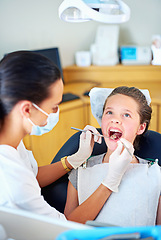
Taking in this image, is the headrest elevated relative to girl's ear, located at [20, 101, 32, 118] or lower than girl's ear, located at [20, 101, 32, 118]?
lower

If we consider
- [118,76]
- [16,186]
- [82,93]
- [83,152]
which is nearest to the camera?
[16,186]

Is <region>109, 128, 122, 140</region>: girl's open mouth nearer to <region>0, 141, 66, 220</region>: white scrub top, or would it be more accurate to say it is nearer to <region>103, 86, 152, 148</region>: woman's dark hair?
<region>103, 86, 152, 148</region>: woman's dark hair

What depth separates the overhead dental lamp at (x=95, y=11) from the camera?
1.18 metres

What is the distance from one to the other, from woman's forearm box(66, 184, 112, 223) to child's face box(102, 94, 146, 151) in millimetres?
250

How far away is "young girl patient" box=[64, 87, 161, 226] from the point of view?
3.96ft

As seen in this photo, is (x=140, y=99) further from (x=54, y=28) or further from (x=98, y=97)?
(x=54, y=28)

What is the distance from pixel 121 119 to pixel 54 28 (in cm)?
186

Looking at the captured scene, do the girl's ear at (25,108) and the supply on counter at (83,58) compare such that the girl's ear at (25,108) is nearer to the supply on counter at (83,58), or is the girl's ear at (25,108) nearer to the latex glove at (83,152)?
the latex glove at (83,152)

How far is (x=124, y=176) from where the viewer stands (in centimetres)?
131

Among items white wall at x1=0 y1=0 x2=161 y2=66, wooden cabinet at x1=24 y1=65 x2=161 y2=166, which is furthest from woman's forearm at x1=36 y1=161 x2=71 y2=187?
white wall at x1=0 y1=0 x2=161 y2=66

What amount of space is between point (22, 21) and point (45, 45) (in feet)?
1.18

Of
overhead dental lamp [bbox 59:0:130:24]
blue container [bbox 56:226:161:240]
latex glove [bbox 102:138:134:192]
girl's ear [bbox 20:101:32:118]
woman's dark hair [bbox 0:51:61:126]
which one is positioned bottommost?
latex glove [bbox 102:138:134:192]

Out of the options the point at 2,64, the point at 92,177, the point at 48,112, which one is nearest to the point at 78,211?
the point at 92,177

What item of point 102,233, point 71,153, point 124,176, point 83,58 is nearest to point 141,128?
point 124,176
